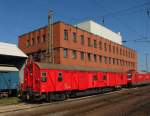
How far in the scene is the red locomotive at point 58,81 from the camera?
23.2 m

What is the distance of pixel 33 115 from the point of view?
16.1m

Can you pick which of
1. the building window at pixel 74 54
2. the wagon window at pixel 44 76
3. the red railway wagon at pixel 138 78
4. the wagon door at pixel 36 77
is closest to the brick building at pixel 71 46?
the building window at pixel 74 54

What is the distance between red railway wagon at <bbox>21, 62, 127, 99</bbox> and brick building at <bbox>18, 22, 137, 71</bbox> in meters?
13.2

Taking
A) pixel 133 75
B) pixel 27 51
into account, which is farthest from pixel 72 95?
pixel 27 51

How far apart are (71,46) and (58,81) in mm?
21415

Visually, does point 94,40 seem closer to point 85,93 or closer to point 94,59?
point 94,59

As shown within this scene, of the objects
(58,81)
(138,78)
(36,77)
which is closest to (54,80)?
(58,81)

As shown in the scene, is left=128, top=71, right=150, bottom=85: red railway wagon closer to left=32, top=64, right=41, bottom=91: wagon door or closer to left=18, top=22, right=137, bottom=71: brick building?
left=18, top=22, right=137, bottom=71: brick building

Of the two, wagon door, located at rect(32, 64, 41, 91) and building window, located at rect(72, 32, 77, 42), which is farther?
building window, located at rect(72, 32, 77, 42)

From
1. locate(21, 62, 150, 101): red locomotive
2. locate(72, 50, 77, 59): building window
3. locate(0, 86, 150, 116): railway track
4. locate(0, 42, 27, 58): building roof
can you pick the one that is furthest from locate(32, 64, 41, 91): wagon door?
locate(72, 50, 77, 59): building window

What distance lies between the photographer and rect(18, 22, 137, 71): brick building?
143 ft

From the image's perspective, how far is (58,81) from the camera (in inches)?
981

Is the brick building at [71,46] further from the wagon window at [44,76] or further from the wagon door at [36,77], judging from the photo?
the wagon window at [44,76]

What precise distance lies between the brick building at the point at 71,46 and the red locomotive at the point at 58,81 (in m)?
11.9
